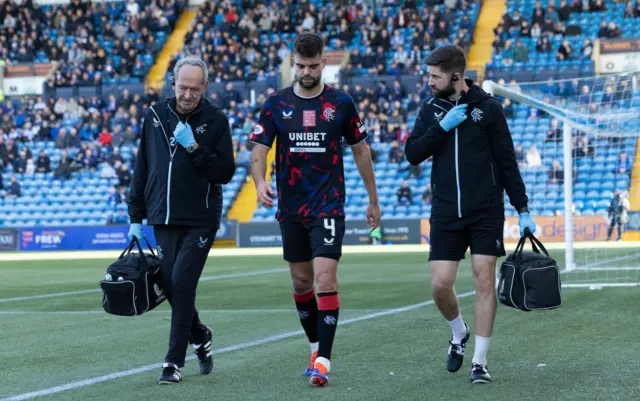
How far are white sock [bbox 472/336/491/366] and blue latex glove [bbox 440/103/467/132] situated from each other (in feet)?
4.25

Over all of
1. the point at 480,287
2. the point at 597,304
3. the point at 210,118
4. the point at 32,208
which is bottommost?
the point at 32,208

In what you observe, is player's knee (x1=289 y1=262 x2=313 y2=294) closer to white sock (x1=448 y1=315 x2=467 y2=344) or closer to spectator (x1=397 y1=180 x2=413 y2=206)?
white sock (x1=448 y1=315 x2=467 y2=344)

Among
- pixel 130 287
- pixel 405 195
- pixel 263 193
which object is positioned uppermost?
pixel 263 193

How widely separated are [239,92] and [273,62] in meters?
2.18

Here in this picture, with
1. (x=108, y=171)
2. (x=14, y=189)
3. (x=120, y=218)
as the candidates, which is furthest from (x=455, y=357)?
(x=14, y=189)

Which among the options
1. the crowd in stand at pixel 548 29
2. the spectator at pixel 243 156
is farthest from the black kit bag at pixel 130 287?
the crowd in stand at pixel 548 29

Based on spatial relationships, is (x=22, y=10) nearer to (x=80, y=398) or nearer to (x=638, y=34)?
→ (x=638, y=34)

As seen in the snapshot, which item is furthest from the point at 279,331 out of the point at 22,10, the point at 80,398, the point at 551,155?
the point at 22,10

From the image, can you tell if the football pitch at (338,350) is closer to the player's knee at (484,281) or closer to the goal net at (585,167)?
the player's knee at (484,281)

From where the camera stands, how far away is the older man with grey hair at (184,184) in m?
6.80

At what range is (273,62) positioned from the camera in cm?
3884

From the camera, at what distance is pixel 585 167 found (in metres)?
25.2

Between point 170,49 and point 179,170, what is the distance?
1443 inches

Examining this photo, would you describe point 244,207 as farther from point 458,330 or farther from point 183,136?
point 183,136
